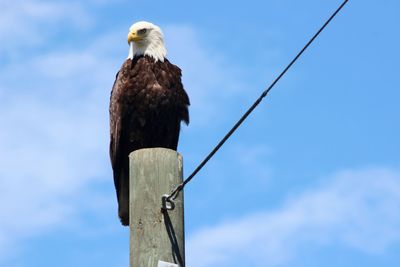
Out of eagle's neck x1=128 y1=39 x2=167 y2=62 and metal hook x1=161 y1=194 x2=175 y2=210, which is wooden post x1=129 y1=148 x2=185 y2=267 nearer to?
metal hook x1=161 y1=194 x2=175 y2=210

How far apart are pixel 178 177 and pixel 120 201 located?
2808mm

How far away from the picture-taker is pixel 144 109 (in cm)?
720

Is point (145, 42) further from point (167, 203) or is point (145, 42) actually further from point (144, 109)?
point (167, 203)

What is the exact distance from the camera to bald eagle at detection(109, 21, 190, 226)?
7.19m

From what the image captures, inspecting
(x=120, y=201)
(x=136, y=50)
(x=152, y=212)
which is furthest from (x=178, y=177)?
(x=136, y=50)

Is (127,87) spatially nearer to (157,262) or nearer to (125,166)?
(125,166)

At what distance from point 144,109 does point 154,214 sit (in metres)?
3.45

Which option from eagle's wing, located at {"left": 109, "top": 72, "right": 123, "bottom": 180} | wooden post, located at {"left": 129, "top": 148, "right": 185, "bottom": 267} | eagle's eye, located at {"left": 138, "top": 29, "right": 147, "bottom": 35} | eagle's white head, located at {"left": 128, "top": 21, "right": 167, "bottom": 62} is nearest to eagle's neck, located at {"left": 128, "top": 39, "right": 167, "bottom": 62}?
eagle's white head, located at {"left": 128, "top": 21, "right": 167, "bottom": 62}

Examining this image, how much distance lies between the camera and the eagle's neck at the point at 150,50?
297 inches

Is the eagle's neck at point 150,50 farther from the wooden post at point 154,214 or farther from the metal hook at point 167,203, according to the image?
the metal hook at point 167,203

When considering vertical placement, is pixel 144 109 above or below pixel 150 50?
below

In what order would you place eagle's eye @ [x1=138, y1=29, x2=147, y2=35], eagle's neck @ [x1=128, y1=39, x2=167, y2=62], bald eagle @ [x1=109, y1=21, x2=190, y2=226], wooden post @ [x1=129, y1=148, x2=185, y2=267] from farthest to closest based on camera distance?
eagle's eye @ [x1=138, y1=29, x2=147, y2=35]
eagle's neck @ [x1=128, y1=39, x2=167, y2=62]
bald eagle @ [x1=109, y1=21, x2=190, y2=226]
wooden post @ [x1=129, y1=148, x2=185, y2=267]

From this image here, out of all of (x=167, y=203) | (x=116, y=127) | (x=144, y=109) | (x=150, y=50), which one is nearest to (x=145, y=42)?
(x=150, y=50)

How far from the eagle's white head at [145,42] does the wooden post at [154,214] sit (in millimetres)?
3672
